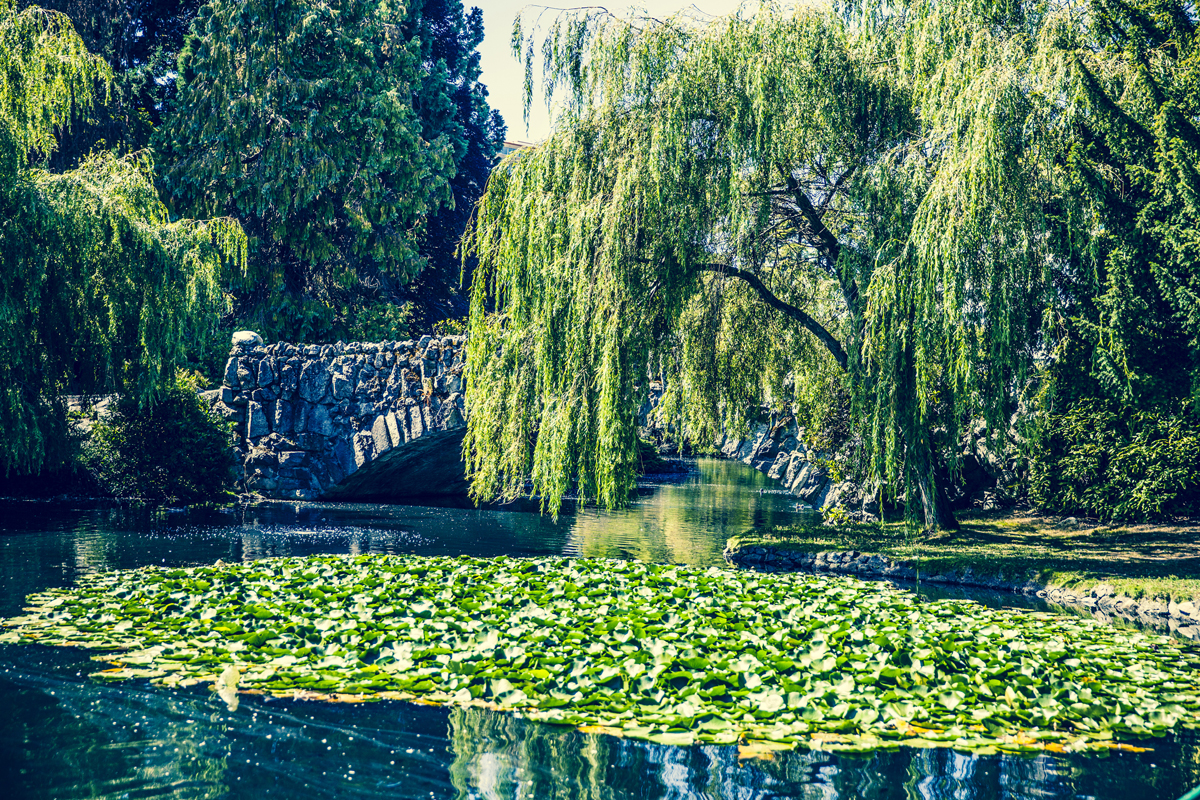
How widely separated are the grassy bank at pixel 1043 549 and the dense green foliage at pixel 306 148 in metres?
12.7

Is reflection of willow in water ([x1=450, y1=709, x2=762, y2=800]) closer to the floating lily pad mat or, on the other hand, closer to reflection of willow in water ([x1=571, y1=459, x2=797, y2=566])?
the floating lily pad mat

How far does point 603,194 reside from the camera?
36.8 feet

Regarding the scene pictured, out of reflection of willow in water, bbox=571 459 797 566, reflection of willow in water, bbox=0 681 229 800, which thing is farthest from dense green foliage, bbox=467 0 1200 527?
reflection of willow in water, bbox=0 681 229 800

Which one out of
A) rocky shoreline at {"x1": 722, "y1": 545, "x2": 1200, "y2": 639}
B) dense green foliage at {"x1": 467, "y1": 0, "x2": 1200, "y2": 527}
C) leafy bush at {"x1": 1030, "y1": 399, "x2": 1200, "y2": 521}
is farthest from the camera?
leafy bush at {"x1": 1030, "y1": 399, "x2": 1200, "y2": 521}

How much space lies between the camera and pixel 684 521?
1784cm

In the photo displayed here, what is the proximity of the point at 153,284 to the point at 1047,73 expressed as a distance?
37.8 feet

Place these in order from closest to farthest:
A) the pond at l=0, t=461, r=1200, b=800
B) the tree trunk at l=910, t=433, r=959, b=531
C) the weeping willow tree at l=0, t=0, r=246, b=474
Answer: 1. the pond at l=0, t=461, r=1200, b=800
2. the tree trunk at l=910, t=433, r=959, b=531
3. the weeping willow tree at l=0, t=0, r=246, b=474

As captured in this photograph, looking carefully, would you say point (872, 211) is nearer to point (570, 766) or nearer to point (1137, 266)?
point (1137, 266)

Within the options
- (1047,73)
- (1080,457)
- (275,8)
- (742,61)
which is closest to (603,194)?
(742,61)

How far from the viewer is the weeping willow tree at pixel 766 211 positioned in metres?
10.1

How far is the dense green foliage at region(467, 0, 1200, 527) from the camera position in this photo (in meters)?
10.3

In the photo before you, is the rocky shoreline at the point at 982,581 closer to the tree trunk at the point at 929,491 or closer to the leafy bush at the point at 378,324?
the tree trunk at the point at 929,491

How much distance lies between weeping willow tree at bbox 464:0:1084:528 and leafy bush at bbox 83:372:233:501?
290 inches

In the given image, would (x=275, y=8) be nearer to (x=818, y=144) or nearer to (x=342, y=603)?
(x=818, y=144)
